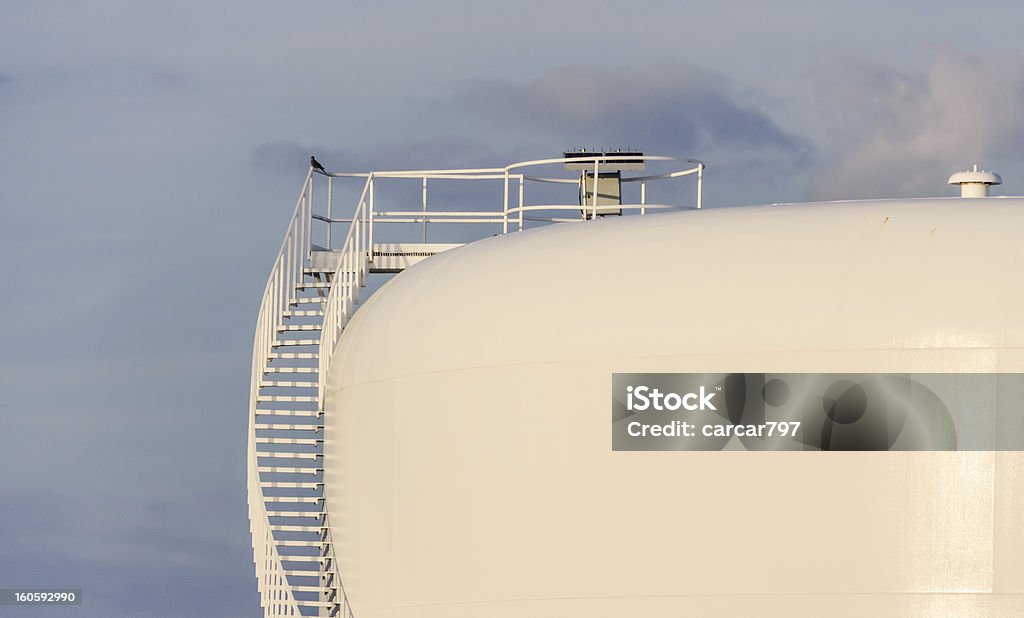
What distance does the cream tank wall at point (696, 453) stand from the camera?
16938 mm

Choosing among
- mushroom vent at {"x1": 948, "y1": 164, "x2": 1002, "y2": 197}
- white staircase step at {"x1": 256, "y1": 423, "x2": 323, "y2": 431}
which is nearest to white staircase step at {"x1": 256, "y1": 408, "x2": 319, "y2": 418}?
white staircase step at {"x1": 256, "y1": 423, "x2": 323, "y2": 431}

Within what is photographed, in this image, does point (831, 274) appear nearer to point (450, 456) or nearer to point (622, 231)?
point (622, 231)

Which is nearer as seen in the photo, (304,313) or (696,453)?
(696,453)

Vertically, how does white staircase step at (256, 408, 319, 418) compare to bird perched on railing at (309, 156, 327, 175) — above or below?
below

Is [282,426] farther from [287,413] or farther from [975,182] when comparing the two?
[975,182]

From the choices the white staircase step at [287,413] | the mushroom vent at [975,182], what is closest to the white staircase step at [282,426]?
the white staircase step at [287,413]

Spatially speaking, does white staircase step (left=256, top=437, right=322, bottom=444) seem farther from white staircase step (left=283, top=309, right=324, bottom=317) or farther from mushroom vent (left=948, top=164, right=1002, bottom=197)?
mushroom vent (left=948, top=164, right=1002, bottom=197)

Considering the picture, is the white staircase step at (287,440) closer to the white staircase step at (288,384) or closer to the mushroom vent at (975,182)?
the white staircase step at (288,384)

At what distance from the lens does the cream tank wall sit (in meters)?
16.9

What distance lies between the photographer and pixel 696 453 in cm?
1744

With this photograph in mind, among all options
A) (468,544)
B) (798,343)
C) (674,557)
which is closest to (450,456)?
(468,544)

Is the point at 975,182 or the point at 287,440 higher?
the point at 975,182

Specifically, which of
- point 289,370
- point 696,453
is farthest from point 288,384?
point 696,453

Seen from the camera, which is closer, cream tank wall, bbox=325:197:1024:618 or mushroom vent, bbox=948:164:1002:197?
cream tank wall, bbox=325:197:1024:618
